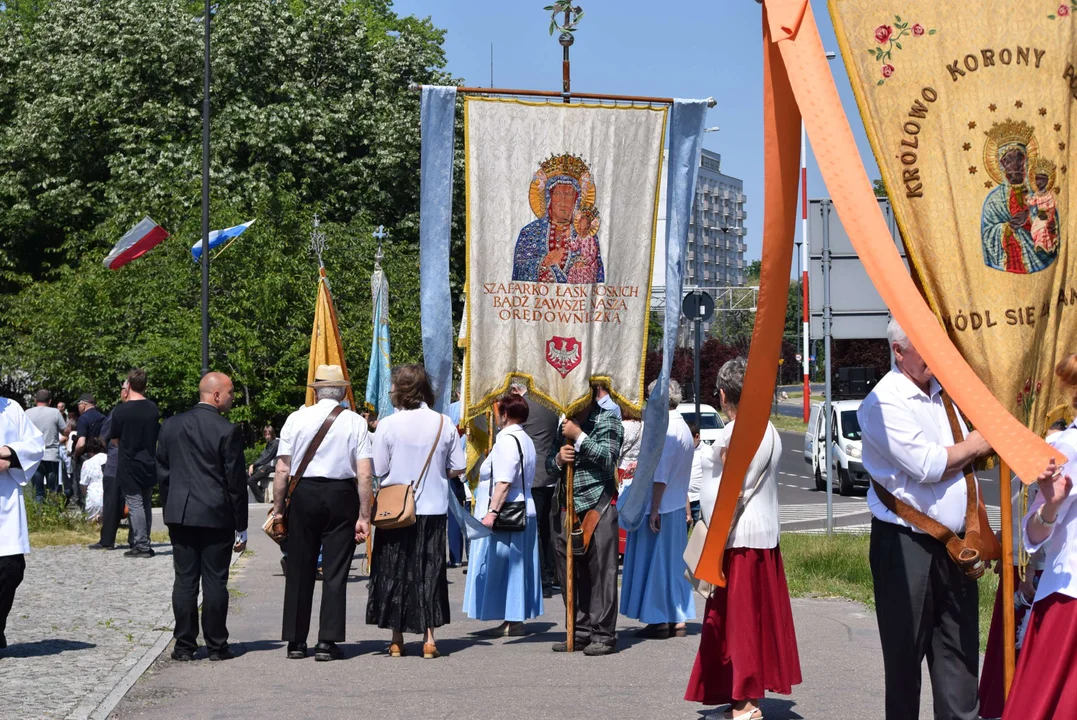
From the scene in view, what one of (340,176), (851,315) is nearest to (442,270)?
(851,315)

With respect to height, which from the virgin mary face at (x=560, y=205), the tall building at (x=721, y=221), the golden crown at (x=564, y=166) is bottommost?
the virgin mary face at (x=560, y=205)

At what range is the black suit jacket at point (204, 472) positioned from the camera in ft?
33.3

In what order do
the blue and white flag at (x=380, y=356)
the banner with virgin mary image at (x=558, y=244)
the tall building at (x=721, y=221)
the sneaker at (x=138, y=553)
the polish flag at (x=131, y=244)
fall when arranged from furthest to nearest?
1. the tall building at (x=721, y=221)
2. the polish flag at (x=131, y=244)
3. the sneaker at (x=138, y=553)
4. the blue and white flag at (x=380, y=356)
5. the banner with virgin mary image at (x=558, y=244)

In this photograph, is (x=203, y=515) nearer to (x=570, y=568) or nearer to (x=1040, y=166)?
(x=570, y=568)

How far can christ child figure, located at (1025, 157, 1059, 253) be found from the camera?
5605mm

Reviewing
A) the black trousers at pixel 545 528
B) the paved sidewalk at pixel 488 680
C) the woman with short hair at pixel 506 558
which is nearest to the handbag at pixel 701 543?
the paved sidewalk at pixel 488 680

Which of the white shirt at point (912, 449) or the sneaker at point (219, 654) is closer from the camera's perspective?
the white shirt at point (912, 449)

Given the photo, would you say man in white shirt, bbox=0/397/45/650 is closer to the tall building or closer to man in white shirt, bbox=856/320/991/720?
man in white shirt, bbox=856/320/991/720

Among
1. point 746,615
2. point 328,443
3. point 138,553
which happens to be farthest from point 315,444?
point 138,553

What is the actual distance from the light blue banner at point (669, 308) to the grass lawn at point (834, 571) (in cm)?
266

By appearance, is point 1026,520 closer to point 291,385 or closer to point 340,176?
point 291,385

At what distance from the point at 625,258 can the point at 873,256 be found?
561 centimetres

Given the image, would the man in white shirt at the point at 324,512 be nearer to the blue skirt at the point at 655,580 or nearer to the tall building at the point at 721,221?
the blue skirt at the point at 655,580

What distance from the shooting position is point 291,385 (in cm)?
3098
